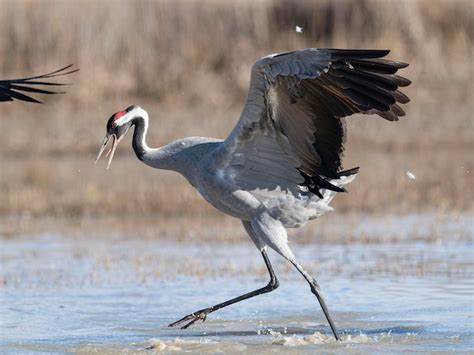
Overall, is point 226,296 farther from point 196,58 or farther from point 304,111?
point 196,58

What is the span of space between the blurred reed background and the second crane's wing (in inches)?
304

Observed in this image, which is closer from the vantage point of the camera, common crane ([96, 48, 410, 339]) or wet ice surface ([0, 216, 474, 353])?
common crane ([96, 48, 410, 339])

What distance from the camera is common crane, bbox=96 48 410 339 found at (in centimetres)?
625

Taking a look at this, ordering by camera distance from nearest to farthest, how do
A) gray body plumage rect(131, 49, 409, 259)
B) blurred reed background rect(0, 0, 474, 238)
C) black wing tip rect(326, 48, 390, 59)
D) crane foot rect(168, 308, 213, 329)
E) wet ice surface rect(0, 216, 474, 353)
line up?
black wing tip rect(326, 48, 390, 59) → gray body plumage rect(131, 49, 409, 259) → wet ice surface rect(0, 216, 474, 353) → crane foot rect(168, 308, 213, 329) → blurred reed background rect(0, 0, 474, 238)

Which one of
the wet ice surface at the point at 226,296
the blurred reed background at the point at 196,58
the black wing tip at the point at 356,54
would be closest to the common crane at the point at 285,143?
the black wing tip at the point at 356,54

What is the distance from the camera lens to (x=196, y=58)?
16.9 metres

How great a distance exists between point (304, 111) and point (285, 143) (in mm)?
311

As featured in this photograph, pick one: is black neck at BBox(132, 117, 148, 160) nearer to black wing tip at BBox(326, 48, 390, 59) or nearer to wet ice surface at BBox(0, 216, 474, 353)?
wet ice surface at BBox(0, 216, 474, 353)

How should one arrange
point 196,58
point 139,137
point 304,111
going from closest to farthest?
point 304,111
point 139,137
point 196,58

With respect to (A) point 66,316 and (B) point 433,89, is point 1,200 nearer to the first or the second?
(A) point 66,316

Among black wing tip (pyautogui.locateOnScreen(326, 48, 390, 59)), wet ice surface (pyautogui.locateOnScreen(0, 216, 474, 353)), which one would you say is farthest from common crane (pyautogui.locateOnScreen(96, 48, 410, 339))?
wet ice surface (pyautogui.locateOnScreen(0, 216, 474, 353))

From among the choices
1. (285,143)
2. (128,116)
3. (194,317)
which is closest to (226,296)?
(194,317)

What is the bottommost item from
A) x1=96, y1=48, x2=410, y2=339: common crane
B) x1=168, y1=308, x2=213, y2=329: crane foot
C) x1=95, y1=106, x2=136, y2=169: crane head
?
x1=168, y1=308, x2=213, y2=329: crane foot

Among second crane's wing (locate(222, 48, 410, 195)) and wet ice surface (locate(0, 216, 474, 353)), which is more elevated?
second crane's wing (locate(222, 48, 410, 195))
